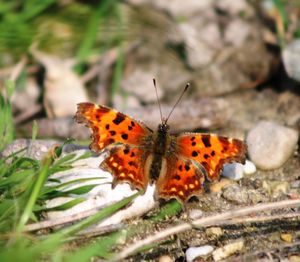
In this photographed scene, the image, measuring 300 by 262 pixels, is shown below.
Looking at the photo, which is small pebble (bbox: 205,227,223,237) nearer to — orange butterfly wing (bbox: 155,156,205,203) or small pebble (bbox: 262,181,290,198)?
orange butterfly wing (bbox: 155,156,205,203)

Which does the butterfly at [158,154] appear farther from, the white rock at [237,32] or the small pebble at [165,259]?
the white rock at [237,32]

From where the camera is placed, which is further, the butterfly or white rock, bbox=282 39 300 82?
white rock, bbox=282 39 300 82

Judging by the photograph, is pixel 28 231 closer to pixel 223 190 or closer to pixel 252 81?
pixel 223 190

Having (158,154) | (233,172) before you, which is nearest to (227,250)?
(158,154)

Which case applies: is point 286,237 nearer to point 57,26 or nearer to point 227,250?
point 227,250

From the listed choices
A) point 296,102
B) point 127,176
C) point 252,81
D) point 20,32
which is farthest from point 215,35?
point 127,176

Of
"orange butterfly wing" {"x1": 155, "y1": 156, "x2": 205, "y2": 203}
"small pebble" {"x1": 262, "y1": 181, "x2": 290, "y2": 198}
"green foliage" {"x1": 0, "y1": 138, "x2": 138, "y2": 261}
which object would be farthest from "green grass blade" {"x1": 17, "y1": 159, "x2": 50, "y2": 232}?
"small pebble" {"x1": 262, "y1": 181, "x2": 290, "y2": 198}
